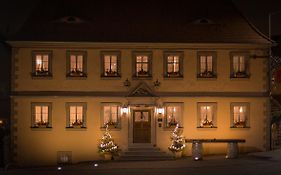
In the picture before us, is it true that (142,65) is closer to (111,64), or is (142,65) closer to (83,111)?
(111,64)

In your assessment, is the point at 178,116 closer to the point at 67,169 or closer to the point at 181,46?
the point at 181,46

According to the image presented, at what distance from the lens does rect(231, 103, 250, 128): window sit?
42.3 metres

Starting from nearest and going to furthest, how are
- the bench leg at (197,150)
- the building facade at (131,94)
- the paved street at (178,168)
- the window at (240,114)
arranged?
the paved street at (178,168) < the bench leg at (197,150) < the building facade at (131,94) < the window at (240,114)

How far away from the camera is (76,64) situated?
42.3m

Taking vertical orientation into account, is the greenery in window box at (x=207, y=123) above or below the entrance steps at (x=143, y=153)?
above

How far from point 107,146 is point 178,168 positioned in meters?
6.33

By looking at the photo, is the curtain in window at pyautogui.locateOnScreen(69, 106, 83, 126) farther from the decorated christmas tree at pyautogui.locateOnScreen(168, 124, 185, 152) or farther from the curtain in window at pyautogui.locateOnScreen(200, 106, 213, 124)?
the curtain in window at pyautogui.locateOnScreen(200, 106, 213, 124)

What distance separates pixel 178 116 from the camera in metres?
42.2

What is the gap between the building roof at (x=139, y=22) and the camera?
4234cm

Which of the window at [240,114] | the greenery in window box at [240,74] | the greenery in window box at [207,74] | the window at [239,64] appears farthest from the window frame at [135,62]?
the window at [240,114]

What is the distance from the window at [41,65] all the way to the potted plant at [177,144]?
8.08 meters

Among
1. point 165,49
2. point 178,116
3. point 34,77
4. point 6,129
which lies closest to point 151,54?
point 165,49

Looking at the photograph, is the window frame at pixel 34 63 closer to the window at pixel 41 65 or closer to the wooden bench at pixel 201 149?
the window at pixel 41 65

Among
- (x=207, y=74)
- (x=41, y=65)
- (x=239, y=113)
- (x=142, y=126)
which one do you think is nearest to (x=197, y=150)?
(x=142, y=126)
